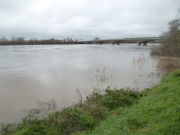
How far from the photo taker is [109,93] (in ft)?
36.9

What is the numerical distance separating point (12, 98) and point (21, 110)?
2.30 m

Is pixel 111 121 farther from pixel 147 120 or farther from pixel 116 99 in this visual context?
pixel 116 99

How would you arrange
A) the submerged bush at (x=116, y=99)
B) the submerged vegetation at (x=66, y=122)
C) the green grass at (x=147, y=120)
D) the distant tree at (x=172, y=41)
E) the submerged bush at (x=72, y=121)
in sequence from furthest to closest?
the distant tree at (x=172, y=41)
the submerged bush at (x=116, y=99)
the submerged bush at (x=72, y=121)
the submerged vegetation at (x=66, y=122)
the green grass at (x=147, y=120)

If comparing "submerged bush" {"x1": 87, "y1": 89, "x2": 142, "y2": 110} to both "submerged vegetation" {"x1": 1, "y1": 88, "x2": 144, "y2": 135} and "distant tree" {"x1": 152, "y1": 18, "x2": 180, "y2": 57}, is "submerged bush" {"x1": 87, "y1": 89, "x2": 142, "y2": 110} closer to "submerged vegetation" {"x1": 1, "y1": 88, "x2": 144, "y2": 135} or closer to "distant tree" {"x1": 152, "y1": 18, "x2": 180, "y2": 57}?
"submerged vegetation" {"x1": 1, "y1": 88, "x2": 144, "y2": 135}

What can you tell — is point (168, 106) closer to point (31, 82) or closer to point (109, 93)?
point (109, 93)

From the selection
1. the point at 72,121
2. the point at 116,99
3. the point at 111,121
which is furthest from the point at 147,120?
the point at 116,99

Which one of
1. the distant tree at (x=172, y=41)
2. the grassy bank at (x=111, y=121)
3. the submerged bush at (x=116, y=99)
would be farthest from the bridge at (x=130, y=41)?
the grassy bank at (x=111, y=121)

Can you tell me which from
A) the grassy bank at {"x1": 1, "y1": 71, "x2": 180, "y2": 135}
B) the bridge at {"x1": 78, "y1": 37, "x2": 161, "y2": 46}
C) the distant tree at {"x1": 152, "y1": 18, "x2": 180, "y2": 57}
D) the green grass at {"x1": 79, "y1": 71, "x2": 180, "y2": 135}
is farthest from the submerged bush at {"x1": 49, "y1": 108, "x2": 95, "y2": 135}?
the bridge at {"x1": 78, "y1": 37, "x2": 161, "y2": 46}

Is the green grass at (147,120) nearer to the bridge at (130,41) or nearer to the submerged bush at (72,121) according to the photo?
the submerged bush at (72,121)

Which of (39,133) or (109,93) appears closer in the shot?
(39,133)

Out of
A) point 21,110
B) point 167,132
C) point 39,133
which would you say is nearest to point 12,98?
point 21,110

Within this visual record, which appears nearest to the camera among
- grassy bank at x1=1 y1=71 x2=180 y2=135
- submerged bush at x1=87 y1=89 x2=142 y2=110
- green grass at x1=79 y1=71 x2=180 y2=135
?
green grass at x1=79 y1=71 x2=180 y2=135

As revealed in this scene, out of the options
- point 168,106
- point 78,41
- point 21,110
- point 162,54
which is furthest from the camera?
point 78,41

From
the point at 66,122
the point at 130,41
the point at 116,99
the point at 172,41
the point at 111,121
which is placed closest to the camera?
the point at 111,121
